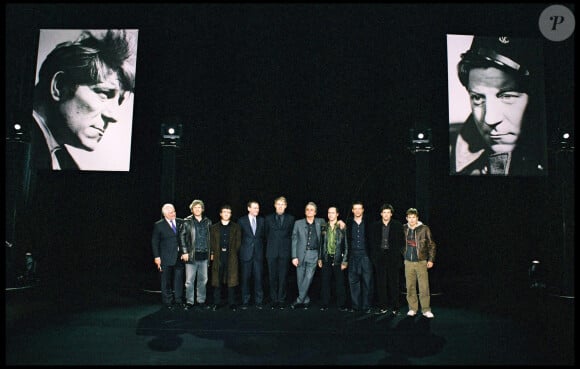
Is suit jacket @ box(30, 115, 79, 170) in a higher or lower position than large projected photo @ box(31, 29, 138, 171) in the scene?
lower

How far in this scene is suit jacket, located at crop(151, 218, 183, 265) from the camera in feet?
15.0

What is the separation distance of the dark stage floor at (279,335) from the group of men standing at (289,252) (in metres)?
0.24

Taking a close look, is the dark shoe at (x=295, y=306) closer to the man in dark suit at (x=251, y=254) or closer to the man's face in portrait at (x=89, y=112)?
the man in dark suit at (x=251, y=254)

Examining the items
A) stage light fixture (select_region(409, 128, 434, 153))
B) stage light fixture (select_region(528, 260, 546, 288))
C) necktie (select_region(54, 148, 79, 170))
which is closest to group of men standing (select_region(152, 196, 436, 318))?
stage light fixture (select_region(409, 128, 434, 153))

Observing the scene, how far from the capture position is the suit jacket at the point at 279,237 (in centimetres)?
473

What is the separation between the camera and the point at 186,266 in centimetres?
460

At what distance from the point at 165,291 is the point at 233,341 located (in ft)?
4.02

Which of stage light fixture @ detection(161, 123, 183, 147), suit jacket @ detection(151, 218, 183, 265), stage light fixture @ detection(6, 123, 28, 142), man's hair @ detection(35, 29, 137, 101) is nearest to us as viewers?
suit jacket @ detection(151, 218, 183, 265)

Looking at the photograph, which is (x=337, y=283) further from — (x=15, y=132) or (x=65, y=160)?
(x=15, y=132)

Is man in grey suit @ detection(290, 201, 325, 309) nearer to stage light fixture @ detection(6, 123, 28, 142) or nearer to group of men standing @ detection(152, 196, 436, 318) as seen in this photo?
group of men standing @ detection(152, 196, 436, 318)

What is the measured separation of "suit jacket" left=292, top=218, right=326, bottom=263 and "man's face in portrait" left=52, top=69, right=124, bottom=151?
3791 mm

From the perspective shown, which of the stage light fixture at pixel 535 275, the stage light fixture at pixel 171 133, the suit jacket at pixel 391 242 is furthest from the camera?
the stage light fixture at pixel 535 275

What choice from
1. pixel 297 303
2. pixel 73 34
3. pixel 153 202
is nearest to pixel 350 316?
pixel 297 303

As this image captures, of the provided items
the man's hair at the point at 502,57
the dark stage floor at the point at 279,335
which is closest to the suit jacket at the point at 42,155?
the dark stage floor at the point at 279,335
